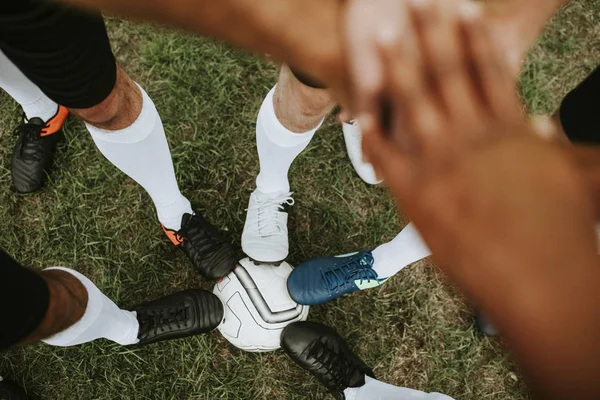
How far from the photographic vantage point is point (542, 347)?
0.56 m

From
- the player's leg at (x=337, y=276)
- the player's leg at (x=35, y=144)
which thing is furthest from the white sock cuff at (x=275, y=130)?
the player's leg at (x=35, y=144)

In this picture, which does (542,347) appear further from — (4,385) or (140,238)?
(4,385)

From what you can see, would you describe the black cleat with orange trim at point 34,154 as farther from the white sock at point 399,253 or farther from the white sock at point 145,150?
the white sock at point 399,253

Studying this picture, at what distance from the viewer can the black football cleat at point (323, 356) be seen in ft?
5.98

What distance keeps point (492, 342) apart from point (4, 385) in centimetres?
191

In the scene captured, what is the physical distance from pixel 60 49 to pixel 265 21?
1.74 feet

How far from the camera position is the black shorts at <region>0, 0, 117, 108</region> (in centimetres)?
88

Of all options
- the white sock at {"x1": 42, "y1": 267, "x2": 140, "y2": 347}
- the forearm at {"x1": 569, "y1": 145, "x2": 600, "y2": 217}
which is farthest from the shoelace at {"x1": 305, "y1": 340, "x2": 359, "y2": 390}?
the forearm at {"x1": 569, "y1": 145, "x2": 600, "y2": 217}

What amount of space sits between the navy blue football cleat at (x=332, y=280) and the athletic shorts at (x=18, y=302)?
926mm

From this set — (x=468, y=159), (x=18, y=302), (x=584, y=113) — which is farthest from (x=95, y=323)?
(x=584, y=113)

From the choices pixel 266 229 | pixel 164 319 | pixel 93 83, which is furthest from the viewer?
pixel 266 229

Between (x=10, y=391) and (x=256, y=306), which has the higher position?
(x=256, y=306)

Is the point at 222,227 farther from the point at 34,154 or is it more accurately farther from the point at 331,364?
the point at 34,154

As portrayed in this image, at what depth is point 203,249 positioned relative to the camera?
6.15 feet
